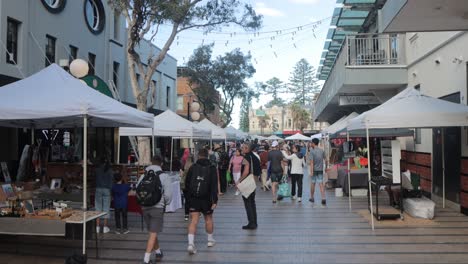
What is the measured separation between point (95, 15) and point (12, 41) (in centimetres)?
665

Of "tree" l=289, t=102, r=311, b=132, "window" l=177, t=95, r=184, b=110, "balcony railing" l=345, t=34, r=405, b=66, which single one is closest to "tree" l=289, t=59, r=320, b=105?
"tree" l=289, t=102, r=311, b=132

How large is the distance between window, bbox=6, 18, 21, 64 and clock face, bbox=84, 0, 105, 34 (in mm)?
4974

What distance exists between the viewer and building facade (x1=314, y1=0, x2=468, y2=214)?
31.2 ft

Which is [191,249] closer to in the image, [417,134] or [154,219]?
[154,219]

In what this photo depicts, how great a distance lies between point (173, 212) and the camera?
468 inches

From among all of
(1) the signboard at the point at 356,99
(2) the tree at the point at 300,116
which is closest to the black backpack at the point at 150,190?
(1) the signboard at the point at 356,99

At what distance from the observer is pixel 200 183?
750cm

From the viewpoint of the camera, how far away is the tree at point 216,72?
40.4 meters

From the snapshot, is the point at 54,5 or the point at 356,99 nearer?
the point at 54,5

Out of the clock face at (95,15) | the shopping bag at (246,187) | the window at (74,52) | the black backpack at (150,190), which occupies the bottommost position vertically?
the shopping bag at (246,187)

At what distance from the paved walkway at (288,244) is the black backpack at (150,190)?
1003 millimetres

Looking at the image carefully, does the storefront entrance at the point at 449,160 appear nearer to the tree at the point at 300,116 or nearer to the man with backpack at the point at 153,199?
the man with backpack at the point at 153,199

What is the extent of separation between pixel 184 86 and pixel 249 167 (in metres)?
42.1

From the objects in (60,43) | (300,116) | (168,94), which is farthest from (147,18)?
(300,116)
